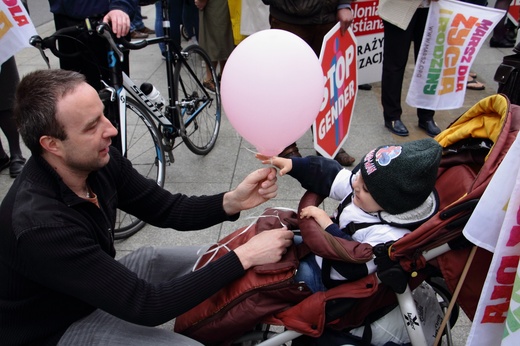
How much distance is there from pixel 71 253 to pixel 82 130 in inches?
16.3

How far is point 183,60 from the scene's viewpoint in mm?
3838

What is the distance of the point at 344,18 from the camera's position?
11.4 feet

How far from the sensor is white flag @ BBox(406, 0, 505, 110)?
3885mm

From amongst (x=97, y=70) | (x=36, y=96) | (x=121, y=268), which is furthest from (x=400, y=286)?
(x=97, y=70)

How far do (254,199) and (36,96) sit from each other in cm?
92

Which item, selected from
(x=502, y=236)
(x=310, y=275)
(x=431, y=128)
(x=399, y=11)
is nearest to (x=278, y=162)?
(x=310, y=275)

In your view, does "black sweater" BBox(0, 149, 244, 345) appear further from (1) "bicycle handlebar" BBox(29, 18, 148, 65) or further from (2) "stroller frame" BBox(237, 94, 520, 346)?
(1) "bicycle handlebar" BBox(29, 18, 148, 65)

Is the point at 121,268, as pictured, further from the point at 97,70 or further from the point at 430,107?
the point at 430,107

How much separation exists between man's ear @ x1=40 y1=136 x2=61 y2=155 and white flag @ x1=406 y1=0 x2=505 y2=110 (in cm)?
336

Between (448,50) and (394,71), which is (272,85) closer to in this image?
(448,50)

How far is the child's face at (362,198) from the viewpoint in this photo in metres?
1.78

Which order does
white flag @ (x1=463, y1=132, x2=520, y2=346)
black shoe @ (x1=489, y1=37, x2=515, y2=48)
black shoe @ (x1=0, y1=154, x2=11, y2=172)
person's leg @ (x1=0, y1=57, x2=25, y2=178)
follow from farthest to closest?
black shoe @ (x1=489, y1=37, x2=515, y2=48) → black shoe @ (x1=0, y1=154, x2=11, y2=172) → person's leg @ (x1=0, y1=57, x2=25, y2=178) → white flag @ (x1=463, y1=132, x2=520, y2=346)

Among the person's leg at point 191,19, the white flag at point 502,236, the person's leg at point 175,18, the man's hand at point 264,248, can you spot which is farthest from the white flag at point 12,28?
the white flag at point 502,236

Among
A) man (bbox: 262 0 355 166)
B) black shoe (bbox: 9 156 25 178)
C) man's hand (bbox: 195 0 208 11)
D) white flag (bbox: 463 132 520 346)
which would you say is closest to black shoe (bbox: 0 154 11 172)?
black shoe (bbox: 9 156 25 178)
